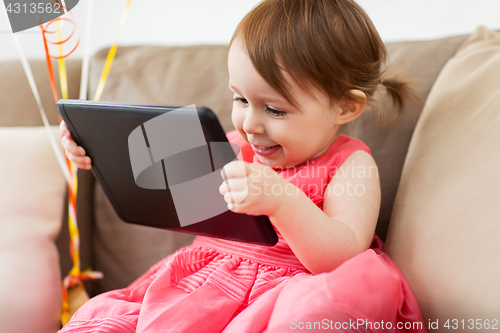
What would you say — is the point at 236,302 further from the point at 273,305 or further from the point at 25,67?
the point at 25,67

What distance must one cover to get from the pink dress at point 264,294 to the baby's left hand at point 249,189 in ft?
0.35

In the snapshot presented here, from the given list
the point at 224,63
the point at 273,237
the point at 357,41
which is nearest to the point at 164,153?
the point at 273,237

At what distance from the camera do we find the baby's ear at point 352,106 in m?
0.61

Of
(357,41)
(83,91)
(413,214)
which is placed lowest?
(413,214)

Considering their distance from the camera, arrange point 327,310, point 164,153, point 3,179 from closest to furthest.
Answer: point 327,310, point 164,153, point 3,179

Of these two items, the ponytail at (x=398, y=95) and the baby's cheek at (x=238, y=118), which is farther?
the ponytail at (x=398, y=95)

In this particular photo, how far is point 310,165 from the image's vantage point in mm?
658

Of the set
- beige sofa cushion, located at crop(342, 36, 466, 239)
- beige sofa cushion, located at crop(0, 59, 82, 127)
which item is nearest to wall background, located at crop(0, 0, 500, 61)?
beige sofa cushion, located at crop(0, 59, 82, 127)

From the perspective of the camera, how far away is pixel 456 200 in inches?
20.1

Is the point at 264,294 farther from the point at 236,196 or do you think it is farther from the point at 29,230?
the point at 29,230

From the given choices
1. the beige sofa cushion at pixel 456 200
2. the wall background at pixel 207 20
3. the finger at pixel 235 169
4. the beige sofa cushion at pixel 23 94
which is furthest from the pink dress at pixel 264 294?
the wall background at pixel 207 20

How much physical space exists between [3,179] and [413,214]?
790mm

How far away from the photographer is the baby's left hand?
0.45 meters

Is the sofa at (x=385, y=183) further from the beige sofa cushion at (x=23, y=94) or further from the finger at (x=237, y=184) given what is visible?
the finger at (x=237, y=184)
